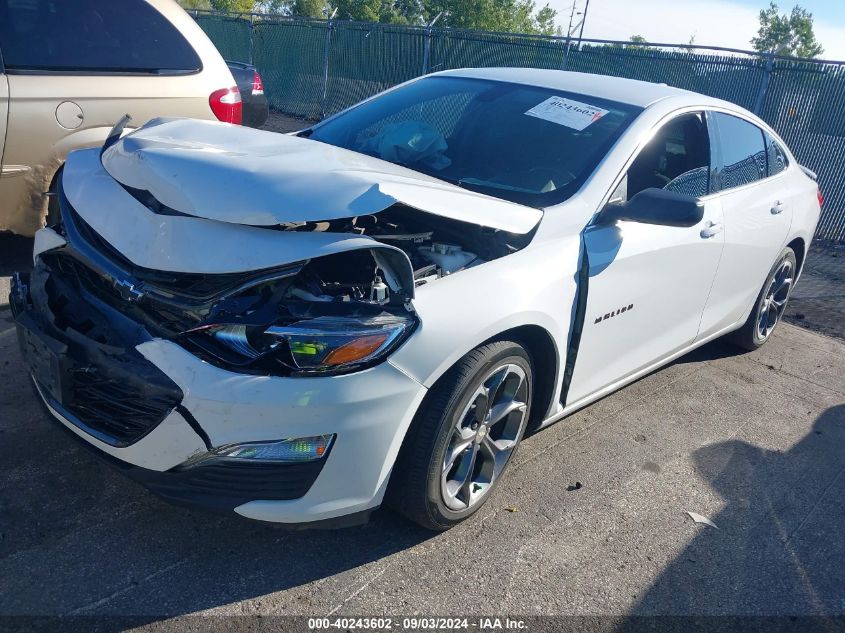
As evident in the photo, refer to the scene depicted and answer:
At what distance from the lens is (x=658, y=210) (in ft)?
10.7

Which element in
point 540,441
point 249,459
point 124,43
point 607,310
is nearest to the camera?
point 249,459

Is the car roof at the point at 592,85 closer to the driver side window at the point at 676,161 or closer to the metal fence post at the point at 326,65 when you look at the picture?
the driver side window at the point at 676,161

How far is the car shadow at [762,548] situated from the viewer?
2.84 metres

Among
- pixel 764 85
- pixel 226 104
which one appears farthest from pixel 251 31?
pixel 226 104

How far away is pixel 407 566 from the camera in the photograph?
9.21 feet

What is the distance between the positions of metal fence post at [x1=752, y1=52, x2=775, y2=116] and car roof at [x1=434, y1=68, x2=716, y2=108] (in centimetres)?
661

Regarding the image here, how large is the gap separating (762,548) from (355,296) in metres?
2.06

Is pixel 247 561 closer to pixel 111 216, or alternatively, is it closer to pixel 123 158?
pixel 111 216

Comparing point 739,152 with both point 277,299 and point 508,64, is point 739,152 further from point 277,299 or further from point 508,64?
point 508,64

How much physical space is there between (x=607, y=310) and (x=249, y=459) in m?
1.78

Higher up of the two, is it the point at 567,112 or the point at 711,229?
the point at 567,112

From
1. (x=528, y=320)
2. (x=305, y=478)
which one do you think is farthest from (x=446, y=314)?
(x=305, y=478)

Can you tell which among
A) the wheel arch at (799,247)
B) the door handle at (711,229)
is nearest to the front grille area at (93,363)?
the door handle at (711,229)

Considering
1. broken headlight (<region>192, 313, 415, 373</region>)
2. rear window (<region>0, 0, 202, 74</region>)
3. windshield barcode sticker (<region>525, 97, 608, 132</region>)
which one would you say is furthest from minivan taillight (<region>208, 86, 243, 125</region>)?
broken headlight (<region>192, 313, 415, 373</region>)
